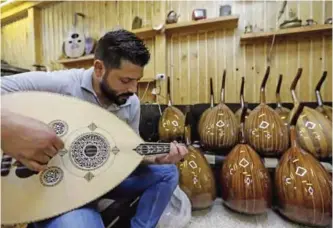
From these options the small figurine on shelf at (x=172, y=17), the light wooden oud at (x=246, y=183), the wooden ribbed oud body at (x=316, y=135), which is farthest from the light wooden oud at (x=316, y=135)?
Answer: the small figurine on shelf at (x=172, y=17)

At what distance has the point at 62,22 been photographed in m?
3.39

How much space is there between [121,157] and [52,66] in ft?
10.0

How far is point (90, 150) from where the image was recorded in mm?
949

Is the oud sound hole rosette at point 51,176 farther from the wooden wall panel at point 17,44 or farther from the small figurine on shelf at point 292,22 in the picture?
the wooden wall panel at point 17,44

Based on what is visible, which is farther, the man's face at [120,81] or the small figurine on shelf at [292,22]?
the small figurine on shelf at [292,22]

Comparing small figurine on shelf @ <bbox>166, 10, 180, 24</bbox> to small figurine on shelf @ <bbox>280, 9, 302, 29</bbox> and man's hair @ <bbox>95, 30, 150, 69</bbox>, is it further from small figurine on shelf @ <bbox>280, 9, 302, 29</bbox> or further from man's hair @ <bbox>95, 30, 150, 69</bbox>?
man's hair @ <bbox>95, 30, 150, 69</bbox>

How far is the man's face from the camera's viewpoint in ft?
3.52

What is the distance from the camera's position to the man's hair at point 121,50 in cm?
107

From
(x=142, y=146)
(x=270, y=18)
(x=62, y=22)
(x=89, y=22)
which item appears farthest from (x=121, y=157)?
(x=62, y=22)

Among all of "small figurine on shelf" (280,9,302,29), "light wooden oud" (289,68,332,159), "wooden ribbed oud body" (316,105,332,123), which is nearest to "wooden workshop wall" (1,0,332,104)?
"small figurine on shelf" (280,9,302,29)

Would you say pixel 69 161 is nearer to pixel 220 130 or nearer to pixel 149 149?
pixel 149 149

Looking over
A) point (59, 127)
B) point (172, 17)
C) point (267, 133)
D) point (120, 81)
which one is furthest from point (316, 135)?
point (172, 17)

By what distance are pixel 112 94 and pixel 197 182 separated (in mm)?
759

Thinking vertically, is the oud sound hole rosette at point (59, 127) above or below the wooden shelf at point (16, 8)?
below
